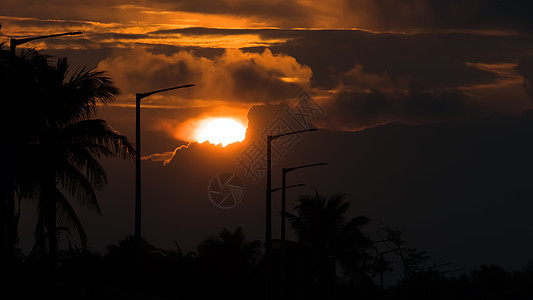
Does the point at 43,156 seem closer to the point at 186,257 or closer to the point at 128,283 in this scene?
the point at 128,283

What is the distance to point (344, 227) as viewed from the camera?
77188mm

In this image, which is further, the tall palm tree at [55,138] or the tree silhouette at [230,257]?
the tree silhouette at [230,257]

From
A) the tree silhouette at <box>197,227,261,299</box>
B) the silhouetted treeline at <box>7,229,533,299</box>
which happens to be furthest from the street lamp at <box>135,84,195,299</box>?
the tree silhouette at <box>197,227,261,299</box>

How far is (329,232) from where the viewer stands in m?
76.4

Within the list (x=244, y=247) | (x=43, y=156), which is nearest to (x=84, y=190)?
(x=43, y=156)

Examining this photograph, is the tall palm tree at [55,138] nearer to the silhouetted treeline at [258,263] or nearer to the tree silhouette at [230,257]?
the silhouetted treeline at [258,263]

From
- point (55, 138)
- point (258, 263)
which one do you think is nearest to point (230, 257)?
point (258, 263)

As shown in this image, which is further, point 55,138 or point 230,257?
point 230,257

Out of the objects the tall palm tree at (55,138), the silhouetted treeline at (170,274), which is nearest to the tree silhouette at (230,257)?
the silhouetted treeline at (170,274)

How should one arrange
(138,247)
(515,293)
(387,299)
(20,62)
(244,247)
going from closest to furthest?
(138,247) → (20,62) → (244,247) → (387,299) → (515,293)

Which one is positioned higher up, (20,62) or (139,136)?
(20,62)

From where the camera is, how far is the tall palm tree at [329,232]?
75812 mm

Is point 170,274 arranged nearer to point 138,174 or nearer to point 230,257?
A: point 230,257

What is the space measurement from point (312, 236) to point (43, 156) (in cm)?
3987
